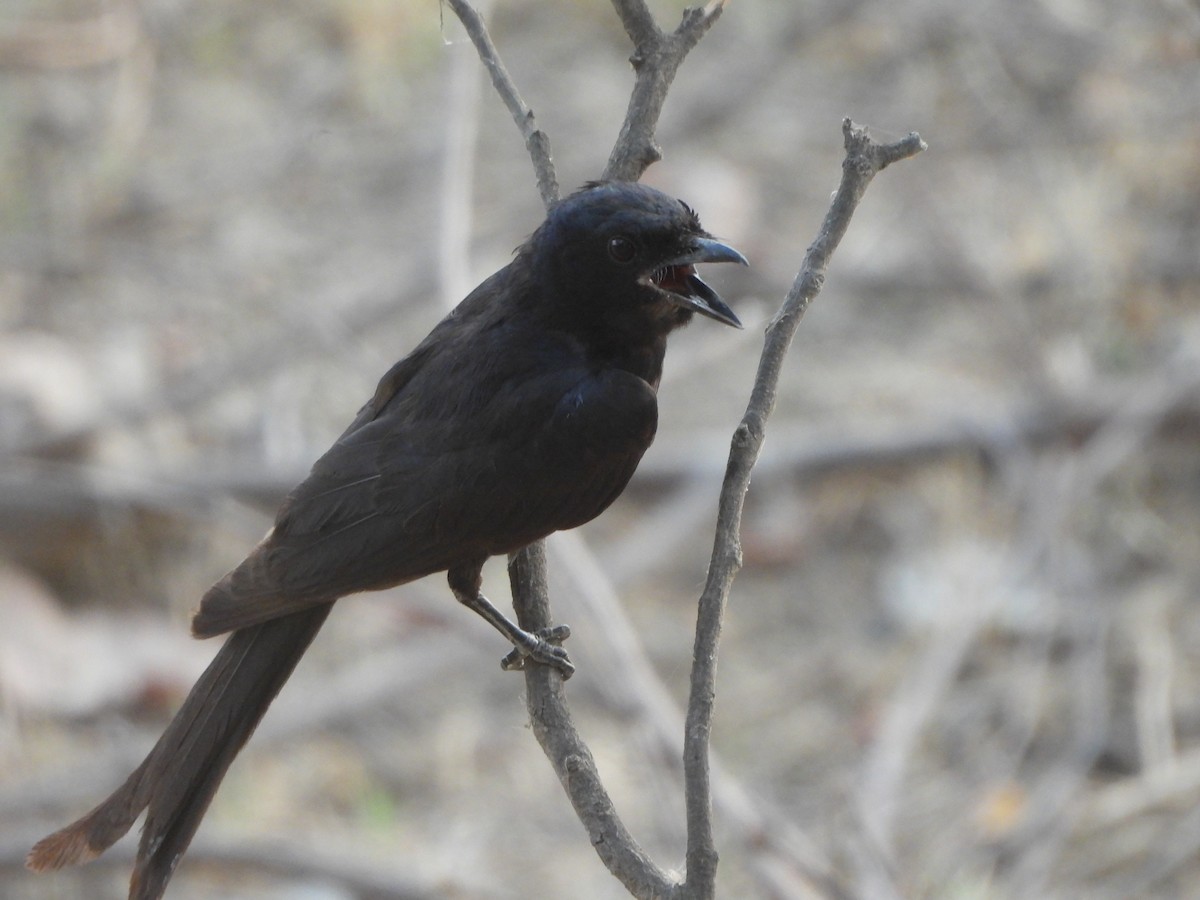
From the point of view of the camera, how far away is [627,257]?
277 cm

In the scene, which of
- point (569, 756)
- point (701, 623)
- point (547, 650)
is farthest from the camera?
point (547, 650)

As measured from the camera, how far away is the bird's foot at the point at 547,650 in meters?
2.63

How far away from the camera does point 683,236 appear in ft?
8.84

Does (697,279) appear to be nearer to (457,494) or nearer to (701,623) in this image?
Result: (457,494)

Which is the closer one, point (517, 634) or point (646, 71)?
point (517, 634)

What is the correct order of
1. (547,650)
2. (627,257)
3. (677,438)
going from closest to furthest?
(547,650) → (627,257) → (677,438)

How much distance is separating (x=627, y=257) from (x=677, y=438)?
10.2 feet

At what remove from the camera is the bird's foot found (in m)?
2.63

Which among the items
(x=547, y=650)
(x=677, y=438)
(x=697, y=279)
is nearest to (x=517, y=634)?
(x=547, y=650)

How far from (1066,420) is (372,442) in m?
3.34

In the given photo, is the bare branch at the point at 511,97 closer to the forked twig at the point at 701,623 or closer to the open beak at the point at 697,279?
the forked twig at the point at 701,623

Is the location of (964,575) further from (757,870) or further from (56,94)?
(56,94)

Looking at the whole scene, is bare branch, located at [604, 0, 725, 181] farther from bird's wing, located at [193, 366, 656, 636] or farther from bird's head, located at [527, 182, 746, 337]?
bird's wing, located at [193, 366, 656, 636]

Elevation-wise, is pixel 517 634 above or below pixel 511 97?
below
